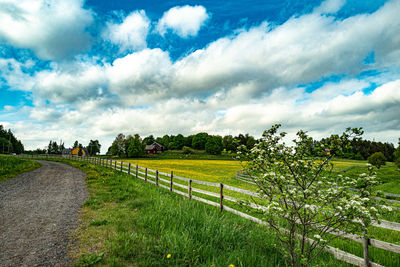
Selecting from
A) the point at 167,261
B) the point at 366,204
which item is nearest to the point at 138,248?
the point at 167,261

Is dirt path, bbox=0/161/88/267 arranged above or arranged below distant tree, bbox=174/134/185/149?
below

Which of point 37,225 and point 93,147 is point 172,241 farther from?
point 93,147

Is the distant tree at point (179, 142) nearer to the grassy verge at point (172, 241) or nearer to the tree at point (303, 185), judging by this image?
the grassy verge at point (172, 241)

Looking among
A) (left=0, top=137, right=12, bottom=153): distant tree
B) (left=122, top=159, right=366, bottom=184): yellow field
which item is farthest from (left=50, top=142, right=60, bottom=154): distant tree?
(left=122, top=159, right=366, bottom=184): yellow field

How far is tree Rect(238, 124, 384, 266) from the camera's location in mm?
3021

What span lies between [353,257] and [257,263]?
2.10 meters

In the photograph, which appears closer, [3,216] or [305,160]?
[305,160]

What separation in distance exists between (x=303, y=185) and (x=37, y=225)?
7.65 meters

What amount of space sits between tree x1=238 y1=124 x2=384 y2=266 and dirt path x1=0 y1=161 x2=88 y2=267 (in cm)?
447

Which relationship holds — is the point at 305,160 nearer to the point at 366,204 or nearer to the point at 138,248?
the point at 366,204

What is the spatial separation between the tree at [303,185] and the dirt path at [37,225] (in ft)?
14.7

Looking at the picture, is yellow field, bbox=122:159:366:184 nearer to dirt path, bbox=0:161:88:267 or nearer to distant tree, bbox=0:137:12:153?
dirt path, bbox=0:161:88:267

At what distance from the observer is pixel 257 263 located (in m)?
3.68

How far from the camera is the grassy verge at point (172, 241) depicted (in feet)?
12.8
